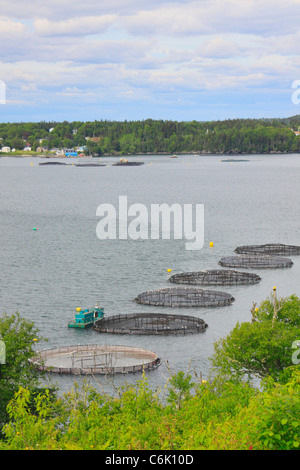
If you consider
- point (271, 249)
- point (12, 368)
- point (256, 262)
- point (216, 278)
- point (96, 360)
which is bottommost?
point (96, 360)

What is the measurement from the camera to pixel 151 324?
237ft

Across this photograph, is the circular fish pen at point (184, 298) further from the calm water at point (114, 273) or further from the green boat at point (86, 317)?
the green boat at point (86, 317)

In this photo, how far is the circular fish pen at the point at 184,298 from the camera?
80.4 m

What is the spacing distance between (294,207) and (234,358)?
493ft

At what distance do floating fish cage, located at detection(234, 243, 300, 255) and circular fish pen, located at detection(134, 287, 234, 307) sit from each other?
2940cm

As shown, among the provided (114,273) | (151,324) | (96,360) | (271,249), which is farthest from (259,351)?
(271,249)

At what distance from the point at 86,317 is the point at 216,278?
25464mm

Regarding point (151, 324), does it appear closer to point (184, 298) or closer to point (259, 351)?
point (184, 298)

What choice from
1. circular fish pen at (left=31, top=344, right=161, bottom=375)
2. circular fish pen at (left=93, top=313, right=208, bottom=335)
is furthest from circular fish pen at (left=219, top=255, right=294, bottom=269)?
circular fish pen at (left=31, top=344, right=161, bottom=375)

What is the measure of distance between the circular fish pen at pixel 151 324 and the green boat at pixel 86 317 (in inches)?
31.4

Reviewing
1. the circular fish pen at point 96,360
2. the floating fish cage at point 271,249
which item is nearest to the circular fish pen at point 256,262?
the floating fish cage at point 271,249

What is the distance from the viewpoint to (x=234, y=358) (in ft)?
157
